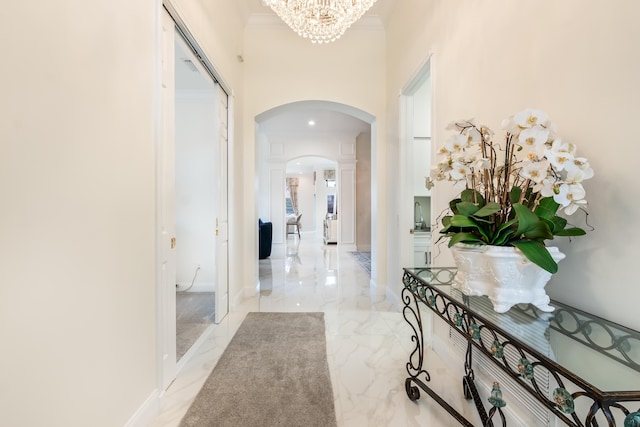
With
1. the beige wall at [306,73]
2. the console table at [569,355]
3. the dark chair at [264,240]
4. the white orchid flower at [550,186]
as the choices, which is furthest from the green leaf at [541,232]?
the dark chair at [264,240]

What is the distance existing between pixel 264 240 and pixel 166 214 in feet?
15.6

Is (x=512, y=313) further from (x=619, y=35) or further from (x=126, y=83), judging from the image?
(x=126, y=83)

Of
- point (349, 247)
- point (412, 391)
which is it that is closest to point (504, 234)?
point (412, 391)

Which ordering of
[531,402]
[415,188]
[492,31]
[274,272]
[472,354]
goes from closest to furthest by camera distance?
[531,402]
[492,31]
[472,354]
[415,188]
[274,272]

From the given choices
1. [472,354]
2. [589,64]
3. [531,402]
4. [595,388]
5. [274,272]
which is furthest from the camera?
[274,272]

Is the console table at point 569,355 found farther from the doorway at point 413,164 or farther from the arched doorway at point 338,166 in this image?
the arched doorway at point 338,166

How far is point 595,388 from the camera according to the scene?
2.14ft

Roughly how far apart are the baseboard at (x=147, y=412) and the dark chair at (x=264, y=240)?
187 inches

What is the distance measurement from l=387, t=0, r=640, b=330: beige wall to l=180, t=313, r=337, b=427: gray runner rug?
1.51 m

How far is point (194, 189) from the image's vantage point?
4082 mm

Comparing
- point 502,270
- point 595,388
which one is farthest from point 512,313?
point 595,388

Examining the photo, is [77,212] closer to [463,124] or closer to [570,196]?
[463,124]

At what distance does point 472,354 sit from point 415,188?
6.94ft

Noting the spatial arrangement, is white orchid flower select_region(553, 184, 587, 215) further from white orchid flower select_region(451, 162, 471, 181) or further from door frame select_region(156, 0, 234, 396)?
door frame select_region(156, 0, 234, 396)
